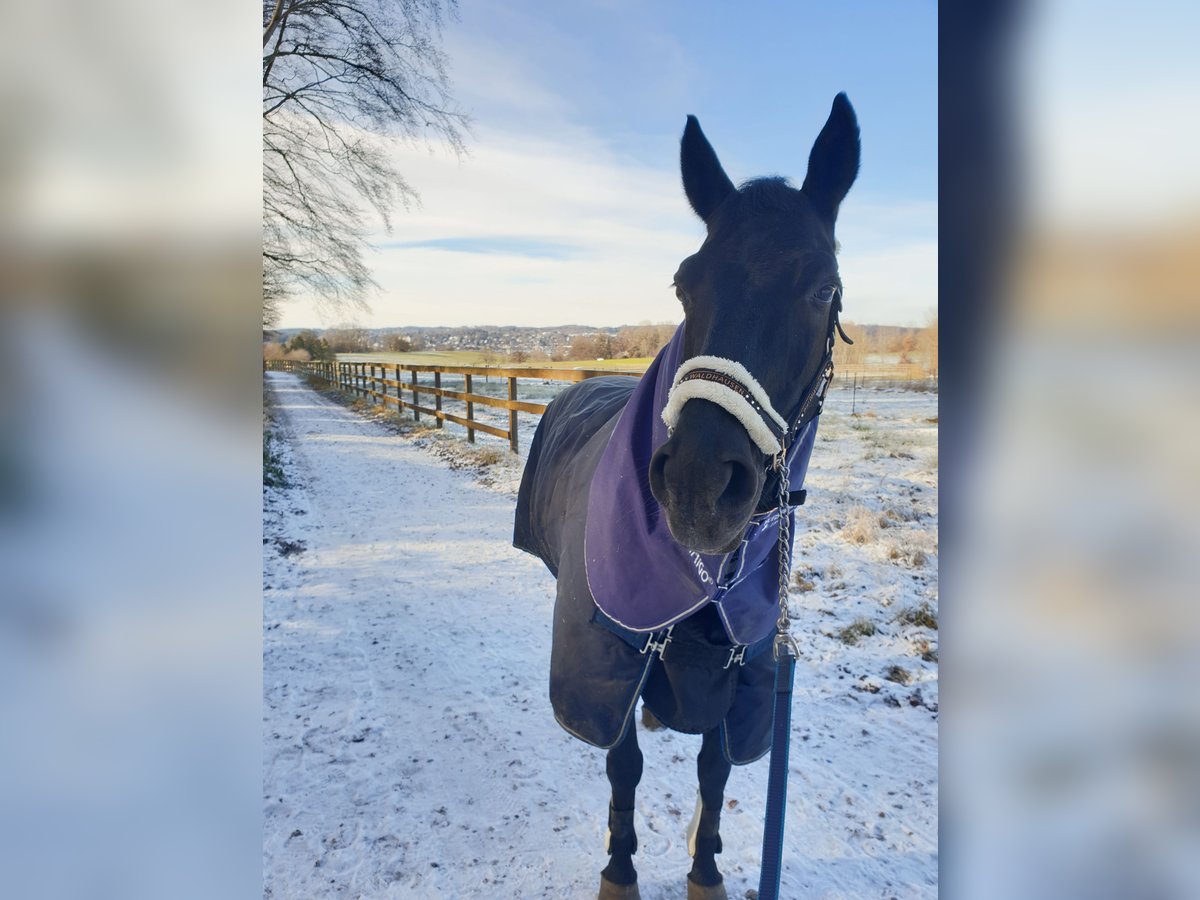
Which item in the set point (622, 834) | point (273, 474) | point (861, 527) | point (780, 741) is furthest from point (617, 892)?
point (273, 474)

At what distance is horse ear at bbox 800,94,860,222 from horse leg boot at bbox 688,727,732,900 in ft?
4.98

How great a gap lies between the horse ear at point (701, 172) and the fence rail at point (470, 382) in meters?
0.52

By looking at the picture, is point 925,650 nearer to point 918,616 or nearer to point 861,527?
point 918,616

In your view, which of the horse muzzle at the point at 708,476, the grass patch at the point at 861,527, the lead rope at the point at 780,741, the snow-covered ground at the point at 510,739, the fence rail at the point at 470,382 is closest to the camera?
the lead rope at the point at 780,741

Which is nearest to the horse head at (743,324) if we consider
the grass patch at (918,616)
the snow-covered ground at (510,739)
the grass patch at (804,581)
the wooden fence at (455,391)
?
the snow-covered ground at (510,739)

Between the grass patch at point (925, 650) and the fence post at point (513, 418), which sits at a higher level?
the fence post at point (513, 418)

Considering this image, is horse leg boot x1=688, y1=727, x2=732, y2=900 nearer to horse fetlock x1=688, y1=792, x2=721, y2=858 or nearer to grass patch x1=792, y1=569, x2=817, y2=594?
horse fetlock x1=688, y1=792, x2=721, y2=858

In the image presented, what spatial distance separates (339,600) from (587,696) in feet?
9.45

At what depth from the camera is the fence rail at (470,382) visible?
5.09 m

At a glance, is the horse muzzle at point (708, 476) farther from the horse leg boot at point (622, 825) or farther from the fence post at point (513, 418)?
the fence post at point (513, 418)

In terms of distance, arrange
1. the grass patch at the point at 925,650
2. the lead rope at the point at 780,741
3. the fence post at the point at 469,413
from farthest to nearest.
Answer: the fence post at the point at 469,413
the grass patch at the point at 925,650
the lead rope at the point at 780,741

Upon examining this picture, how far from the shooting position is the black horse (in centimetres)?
108
